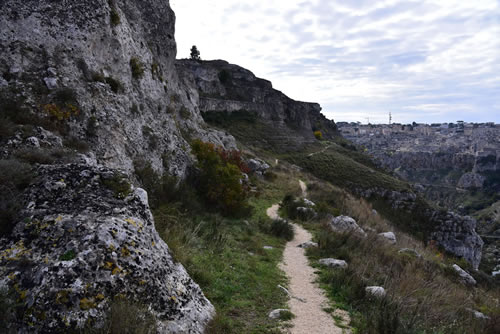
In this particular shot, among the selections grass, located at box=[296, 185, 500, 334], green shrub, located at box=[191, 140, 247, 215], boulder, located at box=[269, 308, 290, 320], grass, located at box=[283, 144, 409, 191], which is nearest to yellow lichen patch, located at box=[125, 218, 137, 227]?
boulder, located at box=[269, 308, 290, 320]

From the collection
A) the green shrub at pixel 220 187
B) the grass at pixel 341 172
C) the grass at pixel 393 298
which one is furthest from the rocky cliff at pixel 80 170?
the grass at pixel 341 172

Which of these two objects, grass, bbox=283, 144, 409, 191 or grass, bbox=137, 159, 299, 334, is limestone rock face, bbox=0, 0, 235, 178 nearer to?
grass, bbox=137, 159, 299, 334

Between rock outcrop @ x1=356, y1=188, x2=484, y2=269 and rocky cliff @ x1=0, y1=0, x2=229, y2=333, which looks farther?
rock outcrop @ x1=356, y1=188, x2=484, y2=269

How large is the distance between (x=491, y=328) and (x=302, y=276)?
4.14 m

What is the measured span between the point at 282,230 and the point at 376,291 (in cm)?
616

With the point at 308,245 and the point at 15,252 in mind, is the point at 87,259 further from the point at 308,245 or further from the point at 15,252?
the point at 308,245

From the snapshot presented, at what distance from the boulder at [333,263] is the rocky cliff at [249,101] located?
1883 inches

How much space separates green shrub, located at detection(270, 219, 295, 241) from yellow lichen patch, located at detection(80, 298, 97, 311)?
971cm

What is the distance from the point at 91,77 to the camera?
9344mm

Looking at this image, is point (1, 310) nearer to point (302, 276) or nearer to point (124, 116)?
point (302, 276)

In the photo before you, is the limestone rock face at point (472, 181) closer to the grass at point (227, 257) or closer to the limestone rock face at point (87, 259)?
the grass at point (227, 257)

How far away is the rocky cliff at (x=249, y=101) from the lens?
59.9m

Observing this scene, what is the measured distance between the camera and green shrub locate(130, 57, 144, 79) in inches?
493

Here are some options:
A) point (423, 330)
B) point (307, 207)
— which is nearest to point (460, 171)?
point (307, 207)
